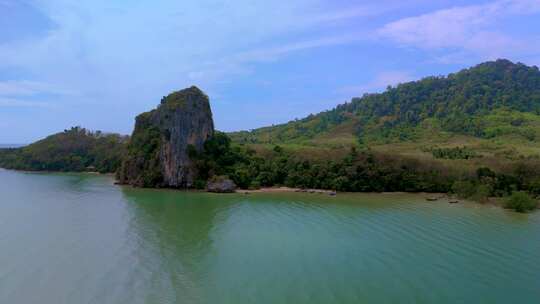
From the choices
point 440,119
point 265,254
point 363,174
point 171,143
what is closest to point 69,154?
point 171,143

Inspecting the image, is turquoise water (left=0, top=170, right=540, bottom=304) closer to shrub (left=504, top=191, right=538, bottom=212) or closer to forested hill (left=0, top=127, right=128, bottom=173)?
shrub (left=504, top=191, right=538, bottom=212)

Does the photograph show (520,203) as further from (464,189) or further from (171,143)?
(171,143)

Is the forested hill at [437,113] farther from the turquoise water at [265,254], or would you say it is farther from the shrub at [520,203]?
the turquoise water at [265,254]

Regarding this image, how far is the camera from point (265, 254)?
22.9 m

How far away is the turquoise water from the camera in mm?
17484

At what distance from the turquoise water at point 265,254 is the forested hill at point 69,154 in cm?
4732

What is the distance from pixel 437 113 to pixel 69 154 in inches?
3438

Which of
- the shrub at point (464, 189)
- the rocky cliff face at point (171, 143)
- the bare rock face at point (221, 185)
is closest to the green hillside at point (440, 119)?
the shrub at point (464, 189)

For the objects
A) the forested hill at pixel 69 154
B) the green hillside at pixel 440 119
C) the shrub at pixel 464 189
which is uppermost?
the green hillside at pixel 440 119

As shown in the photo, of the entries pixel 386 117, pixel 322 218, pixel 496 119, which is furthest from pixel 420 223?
pixel 386 117

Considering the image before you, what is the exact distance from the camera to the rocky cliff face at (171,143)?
182 feet

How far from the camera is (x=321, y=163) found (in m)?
56.3

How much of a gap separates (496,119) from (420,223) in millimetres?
70146

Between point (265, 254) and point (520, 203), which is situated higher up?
point (520, 203)
